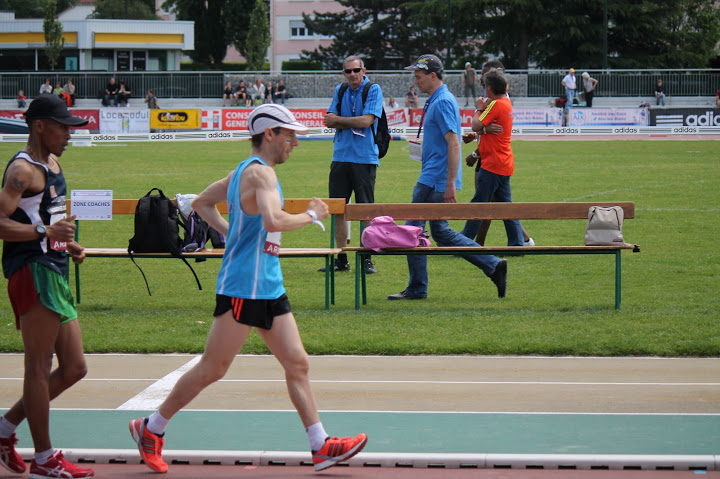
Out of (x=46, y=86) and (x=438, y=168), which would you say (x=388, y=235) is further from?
(x=46, y=86)

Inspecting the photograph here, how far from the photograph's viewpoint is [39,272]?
17.2 feet

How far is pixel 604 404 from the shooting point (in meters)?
6.67

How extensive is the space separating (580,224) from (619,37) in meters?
50.2

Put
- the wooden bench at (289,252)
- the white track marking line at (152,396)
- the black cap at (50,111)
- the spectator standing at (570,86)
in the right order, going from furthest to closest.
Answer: the spectator standing at (570,86) < the wooden bench at (289,252) < the white track marking line at (152,396) < the black cap at (50,111)

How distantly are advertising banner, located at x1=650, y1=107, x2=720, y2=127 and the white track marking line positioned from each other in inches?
1428

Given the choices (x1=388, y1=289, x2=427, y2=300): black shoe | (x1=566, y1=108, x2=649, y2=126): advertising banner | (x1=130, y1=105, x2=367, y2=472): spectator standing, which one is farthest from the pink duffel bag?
(x1=566, y1=108, x2=649, y2=126): advertising banner

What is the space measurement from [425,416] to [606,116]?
37335 mm

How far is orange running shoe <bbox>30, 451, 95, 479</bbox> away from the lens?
5.18 meters

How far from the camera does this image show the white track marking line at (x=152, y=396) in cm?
669

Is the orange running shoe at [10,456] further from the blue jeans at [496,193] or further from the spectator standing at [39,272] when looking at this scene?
the blue jeans at [496,193]

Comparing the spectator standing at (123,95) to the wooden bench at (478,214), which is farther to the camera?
the spectator standing at (123,95)

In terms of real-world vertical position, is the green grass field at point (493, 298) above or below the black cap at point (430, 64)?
below

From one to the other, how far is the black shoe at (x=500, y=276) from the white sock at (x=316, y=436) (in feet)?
17.1

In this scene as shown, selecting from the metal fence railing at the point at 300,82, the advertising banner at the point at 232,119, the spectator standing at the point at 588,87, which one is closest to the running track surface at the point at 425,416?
the advertising banner at the point at 232,119
